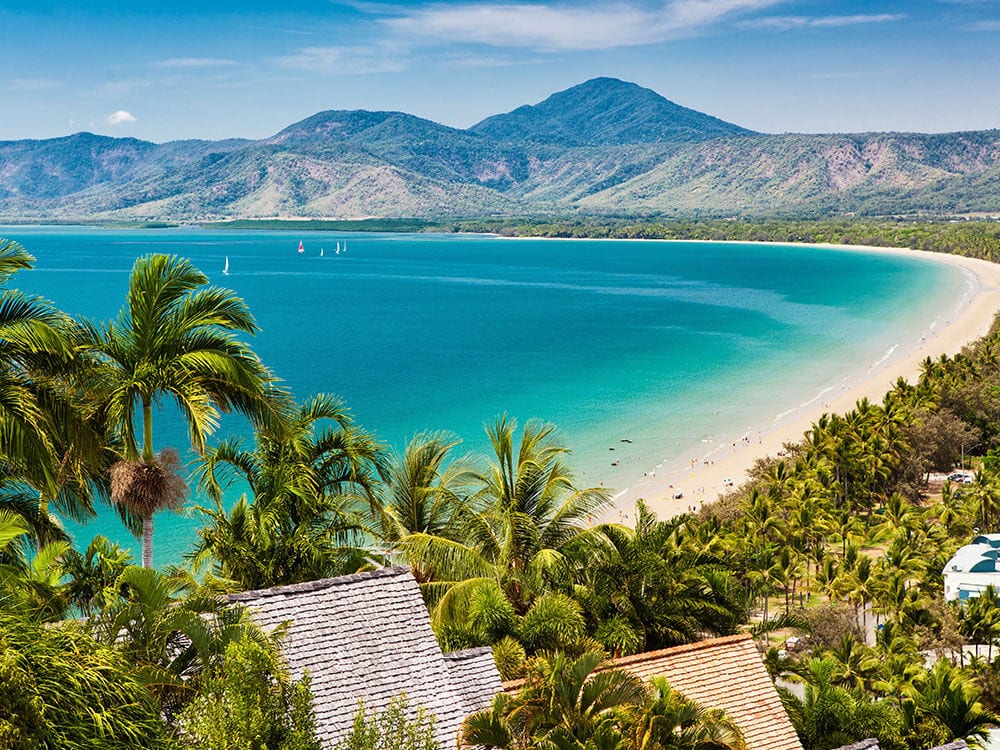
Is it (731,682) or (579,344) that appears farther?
(579,344)

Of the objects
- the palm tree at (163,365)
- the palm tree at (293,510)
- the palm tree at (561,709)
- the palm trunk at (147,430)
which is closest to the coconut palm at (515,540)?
the palm tree at (293,510)

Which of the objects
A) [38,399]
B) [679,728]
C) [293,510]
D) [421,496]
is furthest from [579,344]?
[38,399]

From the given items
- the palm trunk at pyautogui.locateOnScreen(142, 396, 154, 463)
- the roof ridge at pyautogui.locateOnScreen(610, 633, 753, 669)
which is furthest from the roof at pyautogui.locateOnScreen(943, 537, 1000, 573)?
the palm trunk at pyautogui.locateOnScreen(142, 396, 154, 463)

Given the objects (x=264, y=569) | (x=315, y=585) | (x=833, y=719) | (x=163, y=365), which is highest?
(x=163, y=365)

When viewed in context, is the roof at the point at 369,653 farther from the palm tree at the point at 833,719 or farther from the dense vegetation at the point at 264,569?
the palm tree at the point at 833,719

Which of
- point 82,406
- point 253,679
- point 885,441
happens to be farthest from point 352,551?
point 885,441

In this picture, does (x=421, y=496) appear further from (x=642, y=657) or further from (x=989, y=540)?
(x=989, y=540)
